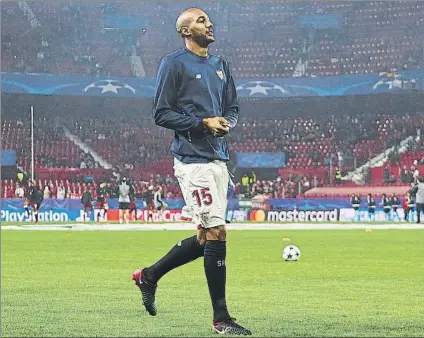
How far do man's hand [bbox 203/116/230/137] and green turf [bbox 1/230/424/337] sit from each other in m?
1.37

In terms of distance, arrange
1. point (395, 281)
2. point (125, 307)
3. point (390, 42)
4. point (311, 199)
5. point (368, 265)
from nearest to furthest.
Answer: point (125, 307) → point (395, 281) → point (368, 265) → point (311, 199) → point (390, 42)

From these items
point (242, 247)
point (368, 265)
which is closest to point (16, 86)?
point (242, 247)

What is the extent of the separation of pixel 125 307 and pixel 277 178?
46.6 m

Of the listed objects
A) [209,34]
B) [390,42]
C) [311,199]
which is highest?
[390,42]

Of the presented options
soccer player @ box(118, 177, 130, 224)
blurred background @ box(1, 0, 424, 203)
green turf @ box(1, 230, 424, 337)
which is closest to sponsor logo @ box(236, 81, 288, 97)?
blurred background @ box(1, 0, 424, 203)

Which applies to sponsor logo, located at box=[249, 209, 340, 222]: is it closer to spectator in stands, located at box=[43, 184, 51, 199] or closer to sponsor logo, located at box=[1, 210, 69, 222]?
sponsor logo, located at box=[1, 210, 69, 222]

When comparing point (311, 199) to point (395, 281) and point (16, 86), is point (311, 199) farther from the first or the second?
point (395, 281)

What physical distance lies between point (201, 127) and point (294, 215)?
129ft

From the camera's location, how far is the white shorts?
6.87 meters

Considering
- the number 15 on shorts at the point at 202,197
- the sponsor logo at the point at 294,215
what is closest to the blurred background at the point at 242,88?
the sponsor logo at the point at 294,215

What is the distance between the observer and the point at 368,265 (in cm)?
1453

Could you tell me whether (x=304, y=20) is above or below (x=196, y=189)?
above

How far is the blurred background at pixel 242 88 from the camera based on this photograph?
184 feet

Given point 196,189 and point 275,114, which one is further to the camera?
point 275,114
